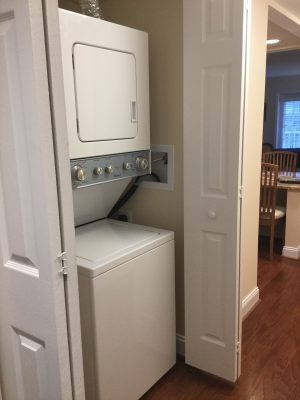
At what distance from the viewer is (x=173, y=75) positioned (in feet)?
6.70

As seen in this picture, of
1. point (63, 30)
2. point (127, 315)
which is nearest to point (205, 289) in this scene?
point (127, 315)

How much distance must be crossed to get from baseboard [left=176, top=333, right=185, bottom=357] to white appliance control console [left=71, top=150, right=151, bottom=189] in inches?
41.1

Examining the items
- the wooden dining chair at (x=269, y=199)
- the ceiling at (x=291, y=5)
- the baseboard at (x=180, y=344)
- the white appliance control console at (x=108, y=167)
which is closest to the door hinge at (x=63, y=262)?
the white appliance control console at (x=108, y=167)

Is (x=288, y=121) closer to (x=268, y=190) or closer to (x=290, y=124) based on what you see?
(x=290, y=124)

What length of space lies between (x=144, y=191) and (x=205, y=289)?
68 centimetres

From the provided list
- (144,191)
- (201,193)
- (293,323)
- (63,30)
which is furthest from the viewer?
(293,323)

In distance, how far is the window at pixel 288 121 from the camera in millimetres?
8680

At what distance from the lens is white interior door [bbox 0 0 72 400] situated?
3.39ft

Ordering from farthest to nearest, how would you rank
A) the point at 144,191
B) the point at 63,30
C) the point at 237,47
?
the point at 144,191
the point at 237,47
the point at 63,30

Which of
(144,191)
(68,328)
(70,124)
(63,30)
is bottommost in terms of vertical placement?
(68,328)

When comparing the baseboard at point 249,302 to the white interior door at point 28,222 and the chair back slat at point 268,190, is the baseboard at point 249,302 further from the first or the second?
the white interior door at point 28,222

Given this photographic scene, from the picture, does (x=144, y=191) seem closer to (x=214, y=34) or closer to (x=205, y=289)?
(x=205, y=289)

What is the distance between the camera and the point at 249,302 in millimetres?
2873

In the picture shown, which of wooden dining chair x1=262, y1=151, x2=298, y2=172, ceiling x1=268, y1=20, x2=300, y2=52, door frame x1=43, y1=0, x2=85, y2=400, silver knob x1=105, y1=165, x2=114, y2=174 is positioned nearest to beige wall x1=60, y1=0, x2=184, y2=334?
silver knob x1=105, y1=165, x2=114, y2=174
